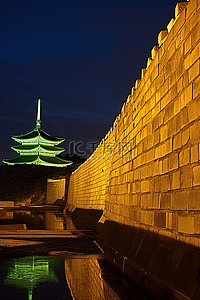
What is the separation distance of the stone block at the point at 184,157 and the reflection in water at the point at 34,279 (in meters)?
2.17

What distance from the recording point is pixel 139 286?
5.67 meters

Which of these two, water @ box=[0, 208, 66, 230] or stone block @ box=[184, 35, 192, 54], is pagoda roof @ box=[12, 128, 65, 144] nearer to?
water @ box=[0, 208, 66, 230]

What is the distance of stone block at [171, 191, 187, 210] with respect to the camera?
4.81 metres

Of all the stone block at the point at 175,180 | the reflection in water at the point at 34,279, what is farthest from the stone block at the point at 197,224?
the reflection in water at the point at 34,279

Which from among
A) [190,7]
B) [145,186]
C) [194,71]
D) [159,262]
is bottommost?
[159,262]

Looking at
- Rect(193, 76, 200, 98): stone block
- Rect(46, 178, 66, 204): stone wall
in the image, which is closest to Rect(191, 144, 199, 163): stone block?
Rect(193, 76, 200, 98): stone block

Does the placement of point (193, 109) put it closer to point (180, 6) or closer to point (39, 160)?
point (180, 6)

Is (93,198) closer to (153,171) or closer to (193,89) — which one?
(153,171)

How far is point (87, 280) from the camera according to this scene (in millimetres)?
6000

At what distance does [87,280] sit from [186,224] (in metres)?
2.06

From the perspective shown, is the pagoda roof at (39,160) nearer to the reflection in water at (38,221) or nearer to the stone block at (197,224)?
the reflection in water at (38,221)

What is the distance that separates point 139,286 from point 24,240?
5986 millimetres

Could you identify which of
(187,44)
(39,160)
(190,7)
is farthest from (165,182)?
(39,160)

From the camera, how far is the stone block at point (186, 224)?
178 inches
